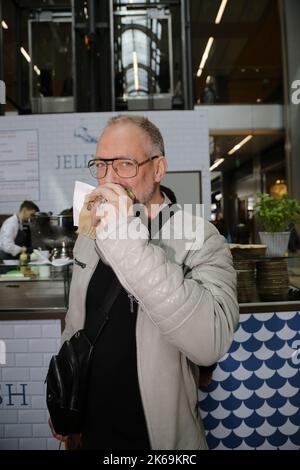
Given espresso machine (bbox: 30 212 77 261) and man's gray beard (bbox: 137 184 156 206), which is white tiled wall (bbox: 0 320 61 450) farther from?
man's gray beard (bbox: 137 184 156 206)

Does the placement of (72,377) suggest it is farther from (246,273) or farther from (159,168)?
(246,273)

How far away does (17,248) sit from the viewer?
3.75 metres

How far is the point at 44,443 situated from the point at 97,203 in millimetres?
1407

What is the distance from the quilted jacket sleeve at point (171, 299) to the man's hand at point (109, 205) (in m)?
0.04

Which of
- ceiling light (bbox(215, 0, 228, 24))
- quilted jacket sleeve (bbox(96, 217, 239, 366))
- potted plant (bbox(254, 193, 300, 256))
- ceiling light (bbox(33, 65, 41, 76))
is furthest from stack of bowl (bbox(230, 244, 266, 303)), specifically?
ceiling light (bbox(215, 0, 228, 24))

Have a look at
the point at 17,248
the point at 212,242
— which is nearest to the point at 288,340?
the point at 212,242

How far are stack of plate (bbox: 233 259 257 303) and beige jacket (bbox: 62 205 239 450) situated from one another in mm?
790

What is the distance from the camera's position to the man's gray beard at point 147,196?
1.07 metres

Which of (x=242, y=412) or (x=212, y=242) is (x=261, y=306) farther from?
(x=212, y=242)

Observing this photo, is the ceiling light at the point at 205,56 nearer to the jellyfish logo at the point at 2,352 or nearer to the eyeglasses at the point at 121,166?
the jellyfish logo at the point at 2,352

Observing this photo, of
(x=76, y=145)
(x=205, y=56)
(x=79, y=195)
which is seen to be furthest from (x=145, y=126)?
(x=205, y=56)

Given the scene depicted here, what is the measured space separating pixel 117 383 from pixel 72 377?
0.11 m

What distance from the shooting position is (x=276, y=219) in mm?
2172

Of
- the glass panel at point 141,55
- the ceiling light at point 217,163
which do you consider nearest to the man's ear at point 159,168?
the ceiling light at point 217,163
